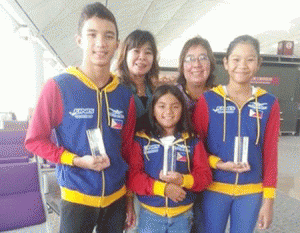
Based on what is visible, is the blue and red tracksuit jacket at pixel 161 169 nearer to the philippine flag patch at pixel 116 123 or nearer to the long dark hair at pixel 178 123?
the long dark hair at pixel 178 123

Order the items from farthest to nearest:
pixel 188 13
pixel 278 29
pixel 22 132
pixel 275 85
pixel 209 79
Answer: pixel 278 29 → pixel 188 13 → pixel 275 85 → pixel 22 132 → pixel 209 79

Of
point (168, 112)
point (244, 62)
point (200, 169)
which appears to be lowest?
point (200, 169)

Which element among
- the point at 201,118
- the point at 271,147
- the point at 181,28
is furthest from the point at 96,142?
the point at 181,28

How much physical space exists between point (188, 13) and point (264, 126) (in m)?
10.2

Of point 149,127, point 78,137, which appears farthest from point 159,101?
point 78,137

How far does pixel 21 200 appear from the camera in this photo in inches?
77.5

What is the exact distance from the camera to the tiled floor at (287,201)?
2.97 m

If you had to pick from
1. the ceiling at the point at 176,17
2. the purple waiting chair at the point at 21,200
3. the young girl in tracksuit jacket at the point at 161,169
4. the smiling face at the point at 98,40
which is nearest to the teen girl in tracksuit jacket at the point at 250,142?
the young girl in tracksuit jacket at the point at 161,169

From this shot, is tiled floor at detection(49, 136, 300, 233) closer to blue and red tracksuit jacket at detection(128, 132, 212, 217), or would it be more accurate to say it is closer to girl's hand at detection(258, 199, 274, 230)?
girl's hand at detection(258, 199, 274, 230)

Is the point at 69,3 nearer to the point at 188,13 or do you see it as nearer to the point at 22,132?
the point at 22,132

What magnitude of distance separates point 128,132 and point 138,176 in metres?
0.26

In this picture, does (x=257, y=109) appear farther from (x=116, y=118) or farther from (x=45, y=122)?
(x=45, y=122)

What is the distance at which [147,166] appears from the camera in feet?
5.28

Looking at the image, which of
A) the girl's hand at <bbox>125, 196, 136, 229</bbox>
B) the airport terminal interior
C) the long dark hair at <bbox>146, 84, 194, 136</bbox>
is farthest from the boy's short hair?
the airport terminal interior
